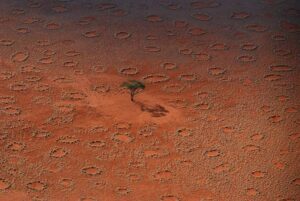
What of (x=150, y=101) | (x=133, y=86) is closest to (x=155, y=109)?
(x=150, y=101)

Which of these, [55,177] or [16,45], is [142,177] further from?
[16,45]

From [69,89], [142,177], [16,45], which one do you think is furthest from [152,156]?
[16,45]

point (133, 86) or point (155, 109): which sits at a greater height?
point (133, 86)

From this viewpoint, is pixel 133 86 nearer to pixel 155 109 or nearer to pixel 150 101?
pixel 150 101

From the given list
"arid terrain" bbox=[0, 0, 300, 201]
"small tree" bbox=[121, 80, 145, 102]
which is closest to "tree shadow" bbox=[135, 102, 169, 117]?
"arid terrain" bbox=[0, 0, 300, 201]

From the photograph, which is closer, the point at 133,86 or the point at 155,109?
the point at 155,109

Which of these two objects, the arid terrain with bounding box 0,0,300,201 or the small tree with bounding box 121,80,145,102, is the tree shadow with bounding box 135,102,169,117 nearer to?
the arid terrain with bounding box 0,0,300,201
